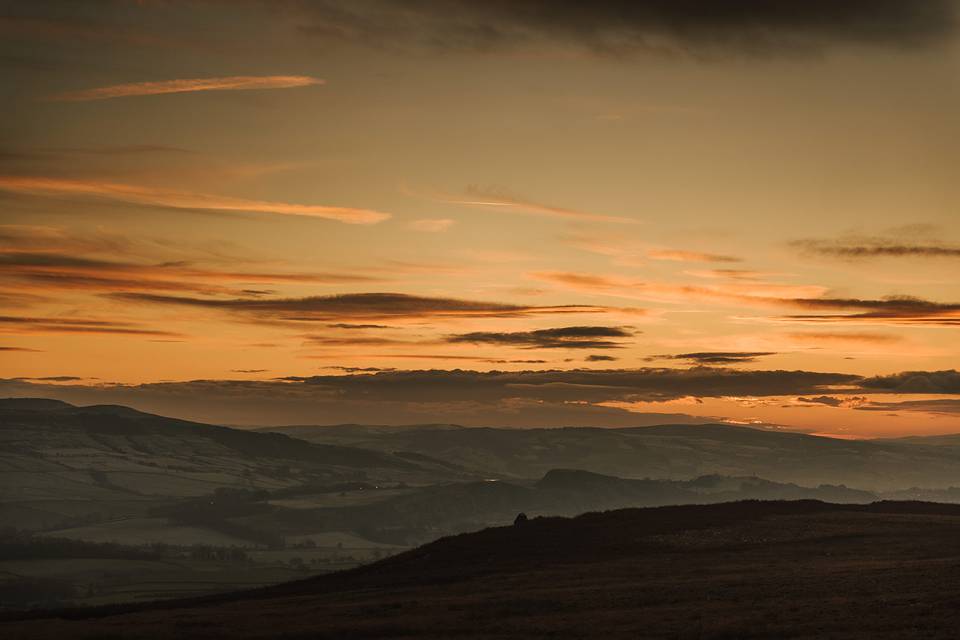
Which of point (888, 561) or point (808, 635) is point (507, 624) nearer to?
point (808, 635)

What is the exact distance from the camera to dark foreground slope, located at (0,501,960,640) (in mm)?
71812

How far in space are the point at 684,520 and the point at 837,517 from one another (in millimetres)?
19937

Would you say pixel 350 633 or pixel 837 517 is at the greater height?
pixel 837 517

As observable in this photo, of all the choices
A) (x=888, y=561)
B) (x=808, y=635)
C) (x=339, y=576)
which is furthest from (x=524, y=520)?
(x=808, y=635)

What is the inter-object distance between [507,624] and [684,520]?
75219 millimetres

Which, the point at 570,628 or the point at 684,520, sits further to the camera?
the point at 684,520

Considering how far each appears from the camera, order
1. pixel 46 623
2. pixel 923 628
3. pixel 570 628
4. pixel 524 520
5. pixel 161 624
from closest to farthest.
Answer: pixel 923 628 < pixel 570 628 < pixel 161 624 < pixel 46 623 < pixel 524 520

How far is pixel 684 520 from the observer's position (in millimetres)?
147625

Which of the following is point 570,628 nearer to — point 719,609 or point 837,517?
point 719,609

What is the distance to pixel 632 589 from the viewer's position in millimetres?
90000

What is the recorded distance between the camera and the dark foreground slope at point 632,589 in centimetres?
7181

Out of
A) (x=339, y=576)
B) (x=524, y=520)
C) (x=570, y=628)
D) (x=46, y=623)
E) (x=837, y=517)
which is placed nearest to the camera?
(x=570, y=628)

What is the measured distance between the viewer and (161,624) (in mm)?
86875

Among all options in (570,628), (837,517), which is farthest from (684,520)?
(570,628)
